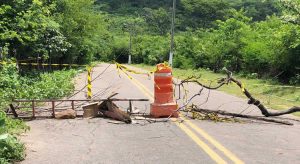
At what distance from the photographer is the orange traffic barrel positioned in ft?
40.0

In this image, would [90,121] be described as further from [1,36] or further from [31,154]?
[1,36]

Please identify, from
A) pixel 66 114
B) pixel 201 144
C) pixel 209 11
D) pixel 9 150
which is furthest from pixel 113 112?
pixel 209 11

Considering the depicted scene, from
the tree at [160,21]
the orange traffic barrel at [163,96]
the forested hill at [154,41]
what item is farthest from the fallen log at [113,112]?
the tree at [160,21]

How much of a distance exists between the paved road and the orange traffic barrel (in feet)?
1.64

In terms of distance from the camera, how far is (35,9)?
1938cm

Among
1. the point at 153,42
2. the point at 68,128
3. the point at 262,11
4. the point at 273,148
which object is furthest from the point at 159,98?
the point at 262,11

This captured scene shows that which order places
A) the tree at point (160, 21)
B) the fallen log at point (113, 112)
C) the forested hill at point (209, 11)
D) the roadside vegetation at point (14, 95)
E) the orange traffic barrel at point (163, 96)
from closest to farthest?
the roadside vegetation at point (14, 95), the fallen log at point (113, 112), the orange traffic barrel at point (163, 96), the forested hill at point (209, 11), the tree at point (160, 21)

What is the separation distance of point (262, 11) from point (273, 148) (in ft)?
376

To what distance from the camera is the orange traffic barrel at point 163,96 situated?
12.2 metres

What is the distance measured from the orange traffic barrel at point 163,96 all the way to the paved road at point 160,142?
50cm

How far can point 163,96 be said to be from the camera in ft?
40.5

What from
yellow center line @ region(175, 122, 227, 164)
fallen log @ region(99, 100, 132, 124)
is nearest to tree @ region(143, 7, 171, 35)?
fallen log @ region(99, 100, 132, 124)

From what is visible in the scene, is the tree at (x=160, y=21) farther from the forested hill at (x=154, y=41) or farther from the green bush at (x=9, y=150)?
the green bush at (x=9, y=150)

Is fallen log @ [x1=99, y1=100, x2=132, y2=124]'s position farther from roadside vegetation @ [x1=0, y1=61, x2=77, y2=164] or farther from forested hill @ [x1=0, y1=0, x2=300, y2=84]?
forested hill @ [x1=0, y1=0, x2=300, y2=84]
